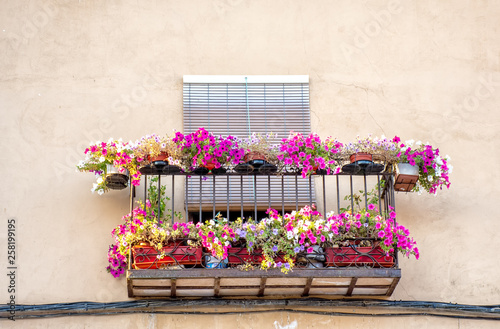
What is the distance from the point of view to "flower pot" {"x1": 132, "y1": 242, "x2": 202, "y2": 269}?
321 inches

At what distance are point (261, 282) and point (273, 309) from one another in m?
0.44

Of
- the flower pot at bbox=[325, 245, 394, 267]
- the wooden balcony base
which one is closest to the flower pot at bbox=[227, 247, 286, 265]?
the wooden balcony base

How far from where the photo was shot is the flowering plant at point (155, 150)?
333 inches

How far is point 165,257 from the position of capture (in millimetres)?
8172

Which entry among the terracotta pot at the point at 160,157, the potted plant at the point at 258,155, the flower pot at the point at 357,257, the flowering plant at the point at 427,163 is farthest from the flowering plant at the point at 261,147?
the flowering plant at the point at 427,163

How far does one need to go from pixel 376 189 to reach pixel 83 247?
2.93 m

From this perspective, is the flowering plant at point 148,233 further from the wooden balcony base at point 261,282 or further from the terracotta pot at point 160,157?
the terracotta pot at point 160,157

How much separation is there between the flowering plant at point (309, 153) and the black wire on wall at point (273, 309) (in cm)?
125

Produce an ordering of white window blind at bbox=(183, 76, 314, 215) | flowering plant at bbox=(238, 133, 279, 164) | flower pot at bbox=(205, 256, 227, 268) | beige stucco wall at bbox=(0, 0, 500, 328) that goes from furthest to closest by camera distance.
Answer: white window blind at bbox=(183, 76, 314, 215) < beige stucco wall at bbox=(0, 0, 500, 328) < flowering plant at bbox=(238, 133, 279, 164) < flower pot at bbox=(205, 256, 227, 268)

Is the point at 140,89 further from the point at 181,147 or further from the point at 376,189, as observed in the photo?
the point at 376,189

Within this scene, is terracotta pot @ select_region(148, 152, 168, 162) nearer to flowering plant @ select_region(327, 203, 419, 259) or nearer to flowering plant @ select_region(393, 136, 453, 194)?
flowering plant @ select_region(327, 203, 419, 259)

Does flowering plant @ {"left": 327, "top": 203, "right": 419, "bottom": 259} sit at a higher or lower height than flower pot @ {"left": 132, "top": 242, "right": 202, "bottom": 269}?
higher

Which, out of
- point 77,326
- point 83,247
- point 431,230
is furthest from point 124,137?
point 431,230

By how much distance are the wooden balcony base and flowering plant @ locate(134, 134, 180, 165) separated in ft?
3.53
